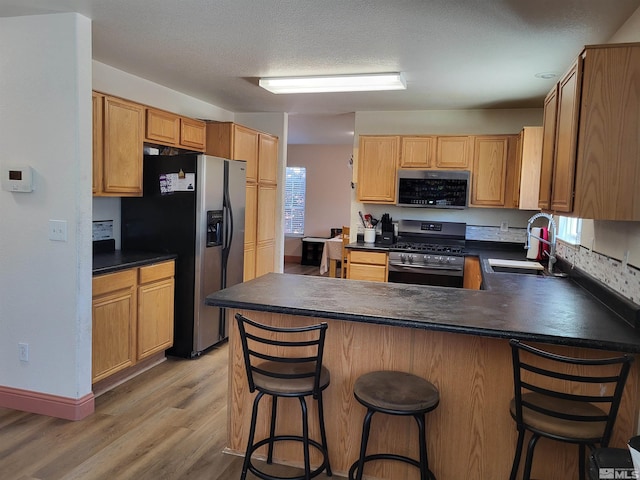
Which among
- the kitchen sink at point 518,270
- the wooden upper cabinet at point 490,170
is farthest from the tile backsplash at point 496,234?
the kitchen sink at point 518,270

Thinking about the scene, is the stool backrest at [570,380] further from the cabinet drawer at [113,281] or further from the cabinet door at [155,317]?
the cabinet door at [155,317]

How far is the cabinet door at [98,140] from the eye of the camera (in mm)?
3330

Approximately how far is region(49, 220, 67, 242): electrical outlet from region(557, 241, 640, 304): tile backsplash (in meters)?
3.01

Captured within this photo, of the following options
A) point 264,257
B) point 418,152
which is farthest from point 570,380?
point 264,257

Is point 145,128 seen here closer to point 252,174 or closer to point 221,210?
point 221,210

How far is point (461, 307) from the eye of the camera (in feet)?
7.31

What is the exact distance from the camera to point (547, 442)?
2119mm

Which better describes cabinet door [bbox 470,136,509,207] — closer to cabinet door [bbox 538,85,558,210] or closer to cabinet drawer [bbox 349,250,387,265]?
cabinet drawer [bbox 349,250,387,265]

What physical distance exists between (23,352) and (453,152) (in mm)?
4166

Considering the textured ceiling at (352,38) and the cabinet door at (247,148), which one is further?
the cabinet door at (247,148)

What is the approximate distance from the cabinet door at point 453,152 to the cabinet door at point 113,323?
327 centimetres

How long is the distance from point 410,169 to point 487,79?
4.74ft

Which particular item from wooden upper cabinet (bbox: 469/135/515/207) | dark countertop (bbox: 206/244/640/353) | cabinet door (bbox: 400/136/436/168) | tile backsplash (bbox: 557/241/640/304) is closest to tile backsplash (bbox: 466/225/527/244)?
wooden upper cabinet (bbox: 469/135/515/207)

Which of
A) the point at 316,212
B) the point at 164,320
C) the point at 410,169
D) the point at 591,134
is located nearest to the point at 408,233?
the point at 410,169
